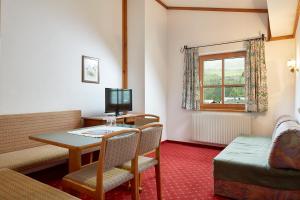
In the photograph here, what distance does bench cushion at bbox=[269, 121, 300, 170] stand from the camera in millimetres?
2021

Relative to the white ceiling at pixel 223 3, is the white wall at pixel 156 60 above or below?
below

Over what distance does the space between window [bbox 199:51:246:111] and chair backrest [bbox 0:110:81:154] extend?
9.73 feet

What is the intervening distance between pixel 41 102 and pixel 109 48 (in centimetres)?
175

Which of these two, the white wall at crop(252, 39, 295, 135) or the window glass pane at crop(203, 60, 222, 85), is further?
the window glass pane at crop(203, 60, 222, 85)

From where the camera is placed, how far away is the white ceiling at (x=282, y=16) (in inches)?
102

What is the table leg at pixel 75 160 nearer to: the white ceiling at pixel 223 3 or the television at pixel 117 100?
the television at pixel 117 100

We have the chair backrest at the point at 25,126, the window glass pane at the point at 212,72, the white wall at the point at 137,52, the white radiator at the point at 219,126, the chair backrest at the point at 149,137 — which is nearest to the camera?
the chair backrest at the point at 149,137

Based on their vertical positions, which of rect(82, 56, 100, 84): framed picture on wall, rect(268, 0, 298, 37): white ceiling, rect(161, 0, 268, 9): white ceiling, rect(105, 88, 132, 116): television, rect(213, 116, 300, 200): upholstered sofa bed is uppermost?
rect(161, 0, 268, 9): white ceiling

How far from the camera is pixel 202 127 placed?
4.49 meters

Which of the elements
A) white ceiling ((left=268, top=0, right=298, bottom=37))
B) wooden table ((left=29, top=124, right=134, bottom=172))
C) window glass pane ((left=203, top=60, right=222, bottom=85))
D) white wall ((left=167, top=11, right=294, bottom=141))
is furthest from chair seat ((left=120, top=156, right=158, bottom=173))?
A: window glass pane ((left=203, top=60, right=222, bottom=85))

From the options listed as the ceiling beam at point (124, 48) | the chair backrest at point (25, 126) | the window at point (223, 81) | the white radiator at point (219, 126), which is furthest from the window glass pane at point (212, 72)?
the chair backrest at point (25, 126)

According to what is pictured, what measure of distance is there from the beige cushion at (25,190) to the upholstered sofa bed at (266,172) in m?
1.72

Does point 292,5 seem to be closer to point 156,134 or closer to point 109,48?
point 156,134

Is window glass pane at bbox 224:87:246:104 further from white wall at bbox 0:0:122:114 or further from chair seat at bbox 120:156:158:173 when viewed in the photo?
chair seat at bbox 120:156:158:173
